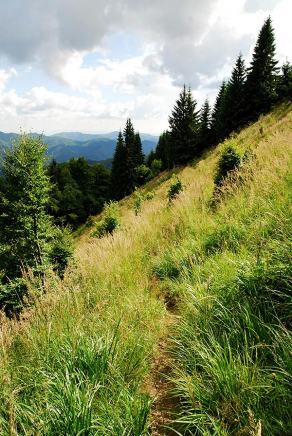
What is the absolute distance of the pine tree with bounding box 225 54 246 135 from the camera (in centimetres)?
3825

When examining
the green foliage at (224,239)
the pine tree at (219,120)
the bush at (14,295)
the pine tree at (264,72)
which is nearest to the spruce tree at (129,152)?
the pine tree at (219,120)

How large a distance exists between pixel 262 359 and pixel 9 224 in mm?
21448

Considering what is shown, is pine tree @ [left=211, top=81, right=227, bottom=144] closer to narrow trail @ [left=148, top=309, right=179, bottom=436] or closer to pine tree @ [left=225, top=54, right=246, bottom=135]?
pine tree @ [left=225, top=54, right=246, bottom=135]

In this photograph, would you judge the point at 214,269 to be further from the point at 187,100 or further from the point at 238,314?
the point at 187,100

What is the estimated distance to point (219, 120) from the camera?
4284 cm

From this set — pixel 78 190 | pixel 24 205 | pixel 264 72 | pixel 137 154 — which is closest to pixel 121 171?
pixel 137 154

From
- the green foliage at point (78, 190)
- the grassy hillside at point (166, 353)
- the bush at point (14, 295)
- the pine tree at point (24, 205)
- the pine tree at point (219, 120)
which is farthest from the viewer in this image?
the green foliage at point (78, 190)

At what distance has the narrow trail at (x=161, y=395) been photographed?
2.54 meters

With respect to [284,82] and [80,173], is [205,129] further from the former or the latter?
[80,173]

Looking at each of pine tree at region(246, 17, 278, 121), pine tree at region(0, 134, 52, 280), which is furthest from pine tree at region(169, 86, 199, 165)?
pine tree at region(0, 134, 52, 280)

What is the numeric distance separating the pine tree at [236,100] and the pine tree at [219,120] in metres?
0.99

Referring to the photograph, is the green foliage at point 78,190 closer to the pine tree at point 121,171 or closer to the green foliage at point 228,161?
the pine tree at point 121,171

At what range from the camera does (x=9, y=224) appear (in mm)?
21391

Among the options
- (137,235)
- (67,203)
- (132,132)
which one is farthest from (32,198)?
(67,203)
